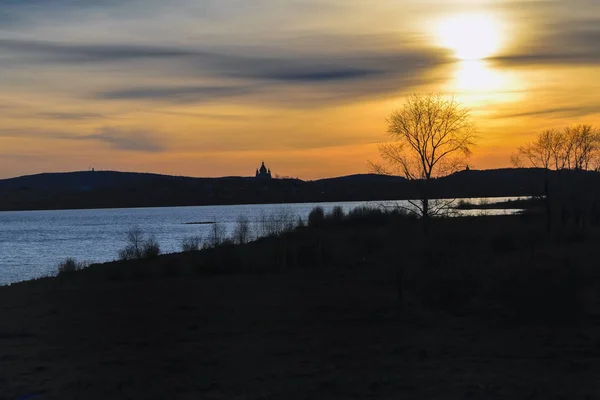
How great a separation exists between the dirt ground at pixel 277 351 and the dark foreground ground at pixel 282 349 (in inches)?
1.5

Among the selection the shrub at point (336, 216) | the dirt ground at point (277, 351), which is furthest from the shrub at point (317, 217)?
the dirt ground at point (277, 351)

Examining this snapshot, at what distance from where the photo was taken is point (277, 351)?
16203 mm

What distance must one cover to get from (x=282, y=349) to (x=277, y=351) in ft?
0.90

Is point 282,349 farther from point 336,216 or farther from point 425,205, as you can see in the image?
point 336,216

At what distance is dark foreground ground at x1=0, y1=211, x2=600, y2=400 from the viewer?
12375 millimetres

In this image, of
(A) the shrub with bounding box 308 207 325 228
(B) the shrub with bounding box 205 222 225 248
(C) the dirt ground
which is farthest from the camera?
(A) the shrub with bounding box 308 207 325 228

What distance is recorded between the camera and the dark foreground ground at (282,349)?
12375mm

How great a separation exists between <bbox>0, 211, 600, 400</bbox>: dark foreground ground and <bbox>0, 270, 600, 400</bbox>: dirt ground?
37mm

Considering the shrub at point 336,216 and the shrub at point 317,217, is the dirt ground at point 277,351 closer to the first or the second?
the shrub at point 317,217

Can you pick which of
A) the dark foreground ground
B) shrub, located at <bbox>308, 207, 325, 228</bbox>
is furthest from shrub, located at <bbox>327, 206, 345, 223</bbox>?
the dark foreground ground

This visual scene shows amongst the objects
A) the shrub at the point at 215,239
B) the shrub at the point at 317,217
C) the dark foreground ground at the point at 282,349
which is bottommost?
the dark foreground ground at the point at 282,349

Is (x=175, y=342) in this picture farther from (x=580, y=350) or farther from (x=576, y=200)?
(x=576, y=200)

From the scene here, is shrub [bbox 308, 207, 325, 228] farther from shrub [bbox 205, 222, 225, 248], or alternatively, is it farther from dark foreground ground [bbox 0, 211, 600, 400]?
dark foreground ground [bbox 0, 211, 600, 400]

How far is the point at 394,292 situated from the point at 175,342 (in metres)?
11.9
